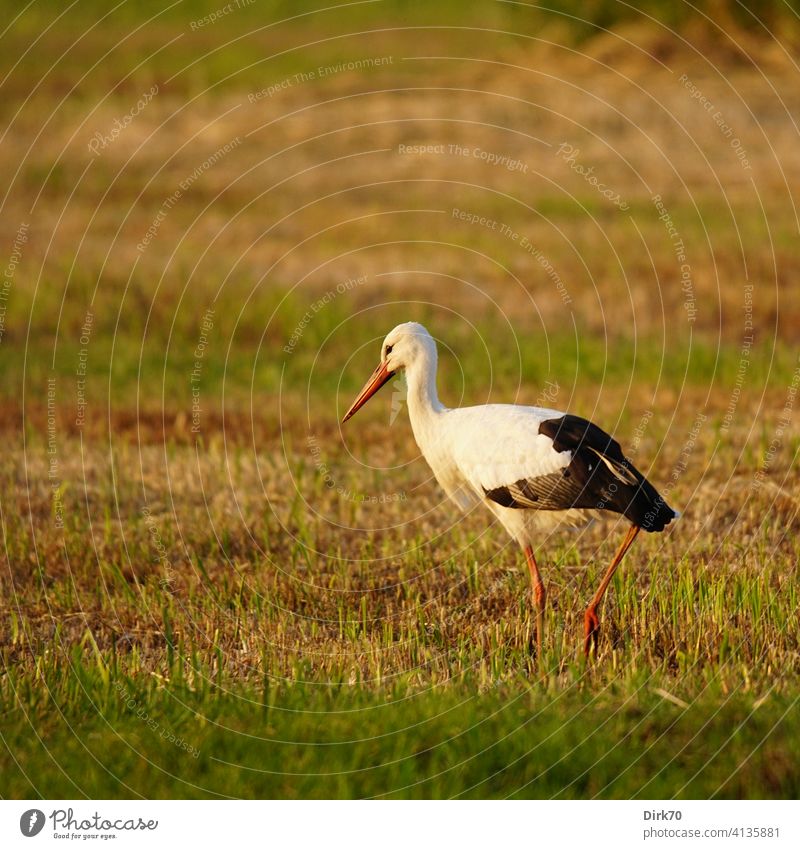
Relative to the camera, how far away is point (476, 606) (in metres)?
7.68

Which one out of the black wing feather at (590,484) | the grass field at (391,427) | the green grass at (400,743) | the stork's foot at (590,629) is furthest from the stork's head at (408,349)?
the green grass at (400,743)

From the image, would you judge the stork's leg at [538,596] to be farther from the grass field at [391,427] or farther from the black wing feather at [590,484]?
the black wing feather at [590,484]

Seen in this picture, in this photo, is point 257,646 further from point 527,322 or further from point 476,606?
point 527,322

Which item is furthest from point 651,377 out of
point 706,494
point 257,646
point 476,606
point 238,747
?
point 238,747

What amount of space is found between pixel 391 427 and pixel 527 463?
5.03 m

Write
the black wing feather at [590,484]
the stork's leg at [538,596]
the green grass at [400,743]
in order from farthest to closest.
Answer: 1. the stork's leg at [538,596]
2. the black wing feather at [590,484]
3. the green grass at [400,743]

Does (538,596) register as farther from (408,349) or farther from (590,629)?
(408,349)

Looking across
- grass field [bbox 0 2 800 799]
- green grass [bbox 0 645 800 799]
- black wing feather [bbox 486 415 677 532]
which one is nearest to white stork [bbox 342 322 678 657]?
black wing feather [bbox 486 415 677 532]

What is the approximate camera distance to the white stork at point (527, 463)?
673 centimetres

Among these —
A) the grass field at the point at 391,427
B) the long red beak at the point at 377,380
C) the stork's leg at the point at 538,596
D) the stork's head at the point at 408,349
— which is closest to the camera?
the grass field at the point at 391,427

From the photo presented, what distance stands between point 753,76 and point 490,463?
19.6 metres

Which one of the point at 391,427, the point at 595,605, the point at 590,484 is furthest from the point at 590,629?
the point at 391,427

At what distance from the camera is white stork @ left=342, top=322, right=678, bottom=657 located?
6.73 m

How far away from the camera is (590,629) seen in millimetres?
6805
